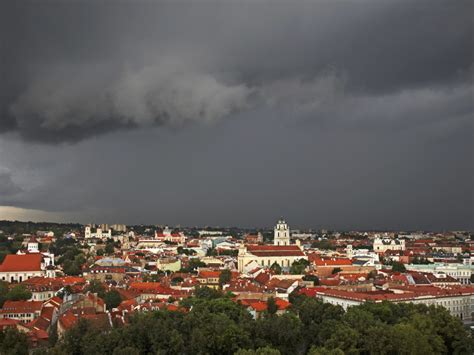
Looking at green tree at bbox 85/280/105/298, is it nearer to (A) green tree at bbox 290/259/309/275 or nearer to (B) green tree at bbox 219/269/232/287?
(B) green tree at bbox 219/269/232/287

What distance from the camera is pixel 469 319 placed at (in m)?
60.2

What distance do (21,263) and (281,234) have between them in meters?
55.2

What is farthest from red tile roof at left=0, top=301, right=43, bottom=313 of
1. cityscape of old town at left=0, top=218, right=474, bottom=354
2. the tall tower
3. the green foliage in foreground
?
the tall tower

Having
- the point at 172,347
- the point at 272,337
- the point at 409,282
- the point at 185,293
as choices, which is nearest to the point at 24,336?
the point at 172,347

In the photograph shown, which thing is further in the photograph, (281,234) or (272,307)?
(281,234)

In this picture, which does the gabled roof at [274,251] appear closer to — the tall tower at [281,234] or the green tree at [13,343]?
the tall tower at [281,234]

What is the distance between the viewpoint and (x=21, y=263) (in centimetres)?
8800

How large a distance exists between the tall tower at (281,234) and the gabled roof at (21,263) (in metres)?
51.5

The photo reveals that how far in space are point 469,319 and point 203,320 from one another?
33.6 metres

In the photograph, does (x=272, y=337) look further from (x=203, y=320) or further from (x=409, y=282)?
(x=409, y=282)

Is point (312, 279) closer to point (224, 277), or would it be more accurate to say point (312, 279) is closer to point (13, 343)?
point (224, 277)

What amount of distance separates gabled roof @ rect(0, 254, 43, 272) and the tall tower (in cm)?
5148

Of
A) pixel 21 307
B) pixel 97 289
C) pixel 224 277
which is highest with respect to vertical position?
pixel 97 289

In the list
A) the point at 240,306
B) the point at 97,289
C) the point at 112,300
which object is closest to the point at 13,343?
the point at 240,306
